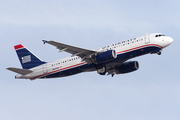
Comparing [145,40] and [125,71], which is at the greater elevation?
[145,40]

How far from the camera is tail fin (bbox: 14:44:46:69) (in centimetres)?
5975

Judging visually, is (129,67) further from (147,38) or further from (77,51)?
(77,51)

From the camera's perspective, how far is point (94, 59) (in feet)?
174

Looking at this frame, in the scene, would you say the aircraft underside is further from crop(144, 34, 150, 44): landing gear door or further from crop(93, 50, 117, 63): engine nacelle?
crop(93, 50, 117, 63): engine nacelle

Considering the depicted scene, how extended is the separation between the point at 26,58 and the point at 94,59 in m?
14.4

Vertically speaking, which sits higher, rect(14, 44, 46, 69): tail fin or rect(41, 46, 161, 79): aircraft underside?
rect(14, 44, 46, 69): tail fin

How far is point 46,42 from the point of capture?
4675cm

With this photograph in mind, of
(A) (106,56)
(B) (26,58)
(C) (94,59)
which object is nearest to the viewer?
(A) (106,56)

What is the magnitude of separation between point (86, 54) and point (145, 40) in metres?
9.50

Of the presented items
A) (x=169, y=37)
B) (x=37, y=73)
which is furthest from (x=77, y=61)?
(x=169, y=37)

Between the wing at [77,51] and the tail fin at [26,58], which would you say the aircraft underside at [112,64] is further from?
the tail fin at [26,58]

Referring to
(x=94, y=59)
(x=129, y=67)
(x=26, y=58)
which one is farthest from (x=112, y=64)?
(x=26, y=58)

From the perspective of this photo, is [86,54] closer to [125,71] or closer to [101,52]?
[101,52]

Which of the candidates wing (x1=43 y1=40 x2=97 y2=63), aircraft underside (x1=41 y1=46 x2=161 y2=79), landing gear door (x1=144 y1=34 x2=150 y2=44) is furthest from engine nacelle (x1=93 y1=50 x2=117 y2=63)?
landing gear door (x1=144 y1=34 x2=150 y2=44)
